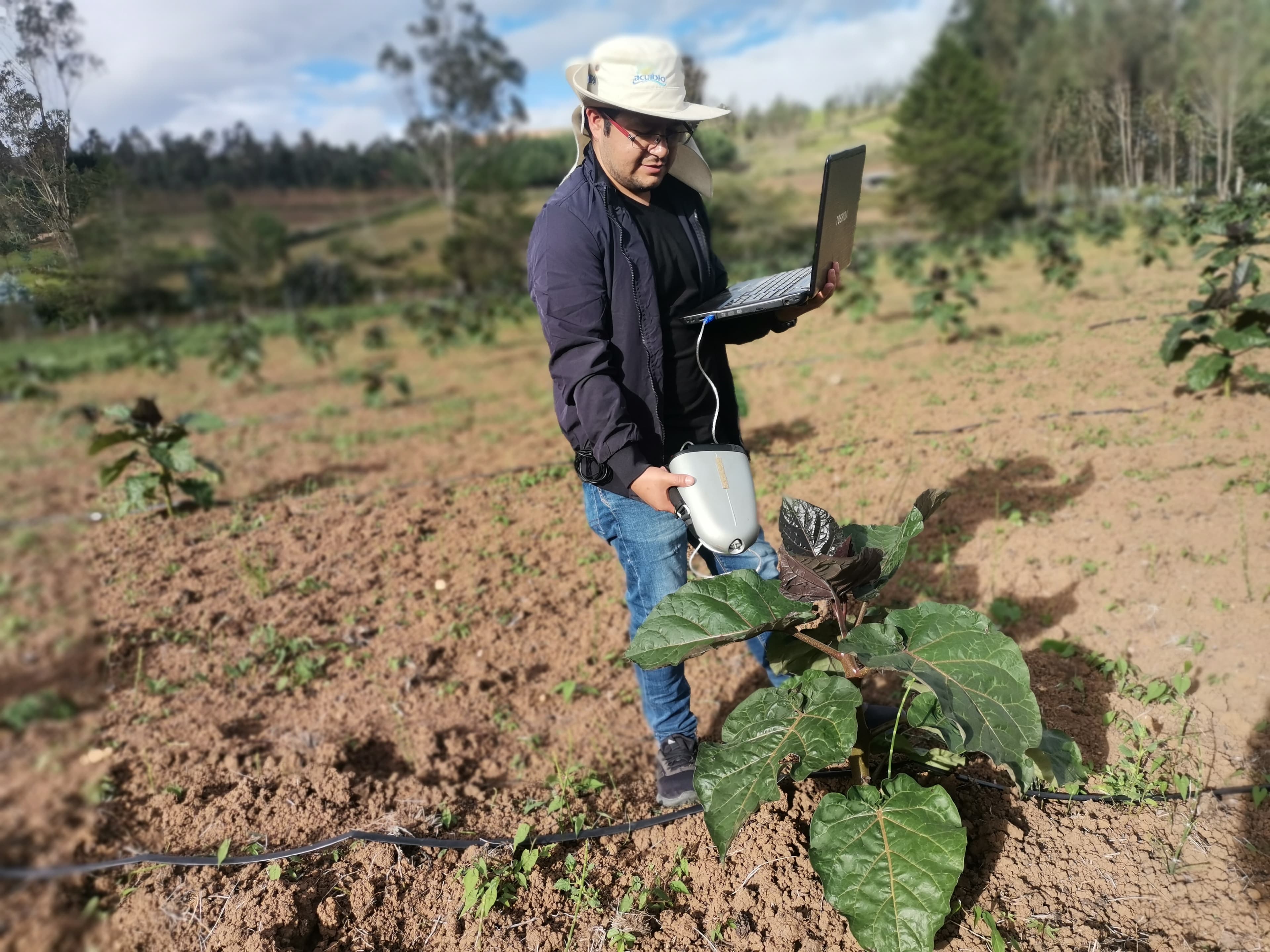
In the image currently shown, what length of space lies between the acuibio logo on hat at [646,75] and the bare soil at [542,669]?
1473mm

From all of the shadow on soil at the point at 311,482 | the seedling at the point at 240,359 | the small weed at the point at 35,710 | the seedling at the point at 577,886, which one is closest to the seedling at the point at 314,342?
the seedling at the point at 240,359

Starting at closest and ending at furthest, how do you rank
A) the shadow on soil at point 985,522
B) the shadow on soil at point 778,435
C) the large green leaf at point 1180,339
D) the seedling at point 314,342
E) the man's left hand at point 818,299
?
the man's left hand at point 818,299, the shadow on soil at point 985,522, the large green leaf at point 1180,339, the shadow on soil at point 778,435, the seedling at point 314,342

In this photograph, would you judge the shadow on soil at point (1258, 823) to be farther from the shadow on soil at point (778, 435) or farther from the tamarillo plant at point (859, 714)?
Answer: the shadow on soil at point (778, 435)

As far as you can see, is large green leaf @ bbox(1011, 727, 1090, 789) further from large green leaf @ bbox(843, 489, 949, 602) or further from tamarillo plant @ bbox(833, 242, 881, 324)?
tamarillo plant @ bbox(833, 242, 881, 324)

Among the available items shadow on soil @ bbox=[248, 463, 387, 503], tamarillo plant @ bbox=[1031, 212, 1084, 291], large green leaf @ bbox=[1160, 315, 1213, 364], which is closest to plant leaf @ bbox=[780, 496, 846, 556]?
large green leaf @ bbox=[1160, 315, 1213, 364]

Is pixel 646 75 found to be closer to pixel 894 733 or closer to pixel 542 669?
pixel 894 733

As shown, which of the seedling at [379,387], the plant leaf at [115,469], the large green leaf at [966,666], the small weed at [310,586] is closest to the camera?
the large green leaf at [966,666]

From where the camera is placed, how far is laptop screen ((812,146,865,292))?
1851mm

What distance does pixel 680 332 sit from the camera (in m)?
2.08

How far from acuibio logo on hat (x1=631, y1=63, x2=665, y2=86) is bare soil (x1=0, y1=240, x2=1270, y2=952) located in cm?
147

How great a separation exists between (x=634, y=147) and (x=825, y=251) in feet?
1.78

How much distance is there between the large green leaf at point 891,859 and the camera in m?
1.49

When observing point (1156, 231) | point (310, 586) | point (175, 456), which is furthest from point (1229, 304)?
point (175, 456)

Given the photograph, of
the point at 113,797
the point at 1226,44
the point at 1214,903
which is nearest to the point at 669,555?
the point at 1214,903
